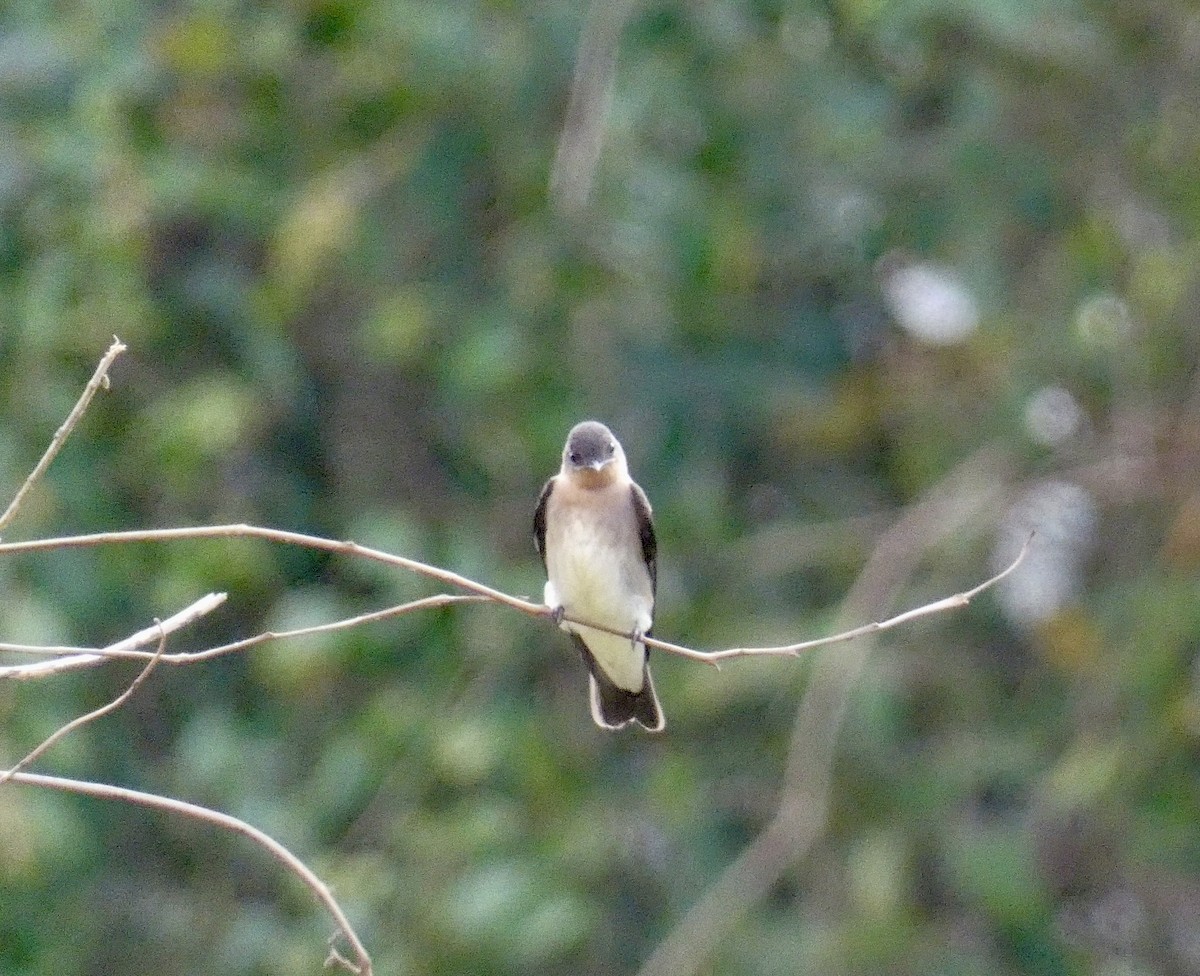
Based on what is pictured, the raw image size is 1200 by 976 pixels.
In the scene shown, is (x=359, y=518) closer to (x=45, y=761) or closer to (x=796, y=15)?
Result: (x=45, y=761)

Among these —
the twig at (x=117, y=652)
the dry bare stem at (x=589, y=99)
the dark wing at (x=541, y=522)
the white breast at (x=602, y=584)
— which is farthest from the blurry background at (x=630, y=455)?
the twig at (x=117, y=652)

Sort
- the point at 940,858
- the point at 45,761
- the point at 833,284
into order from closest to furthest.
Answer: the point at 45,761 < the point at 940,858 < the point at 833,284

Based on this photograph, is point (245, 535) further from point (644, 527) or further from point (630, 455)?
point (630, 455)

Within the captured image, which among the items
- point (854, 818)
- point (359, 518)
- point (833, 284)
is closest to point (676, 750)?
point (854, 818)

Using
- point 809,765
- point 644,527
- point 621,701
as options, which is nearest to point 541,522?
point 644,527

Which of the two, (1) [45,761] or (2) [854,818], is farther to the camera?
(2) [854,818]

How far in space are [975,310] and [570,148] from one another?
5.40 feet

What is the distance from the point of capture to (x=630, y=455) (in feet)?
26.5

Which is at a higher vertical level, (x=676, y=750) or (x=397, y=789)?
(x=397, y=789)

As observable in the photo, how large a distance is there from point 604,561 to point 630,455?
10.1 feet

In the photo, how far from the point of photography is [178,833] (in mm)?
8438

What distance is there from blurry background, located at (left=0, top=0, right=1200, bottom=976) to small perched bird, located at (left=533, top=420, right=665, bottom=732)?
146cm

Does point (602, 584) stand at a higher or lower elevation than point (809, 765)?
higher

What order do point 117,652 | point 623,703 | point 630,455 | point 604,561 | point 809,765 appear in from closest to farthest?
point 117,652
point 604,561
point 623,703
point 809,765
point 630,455
